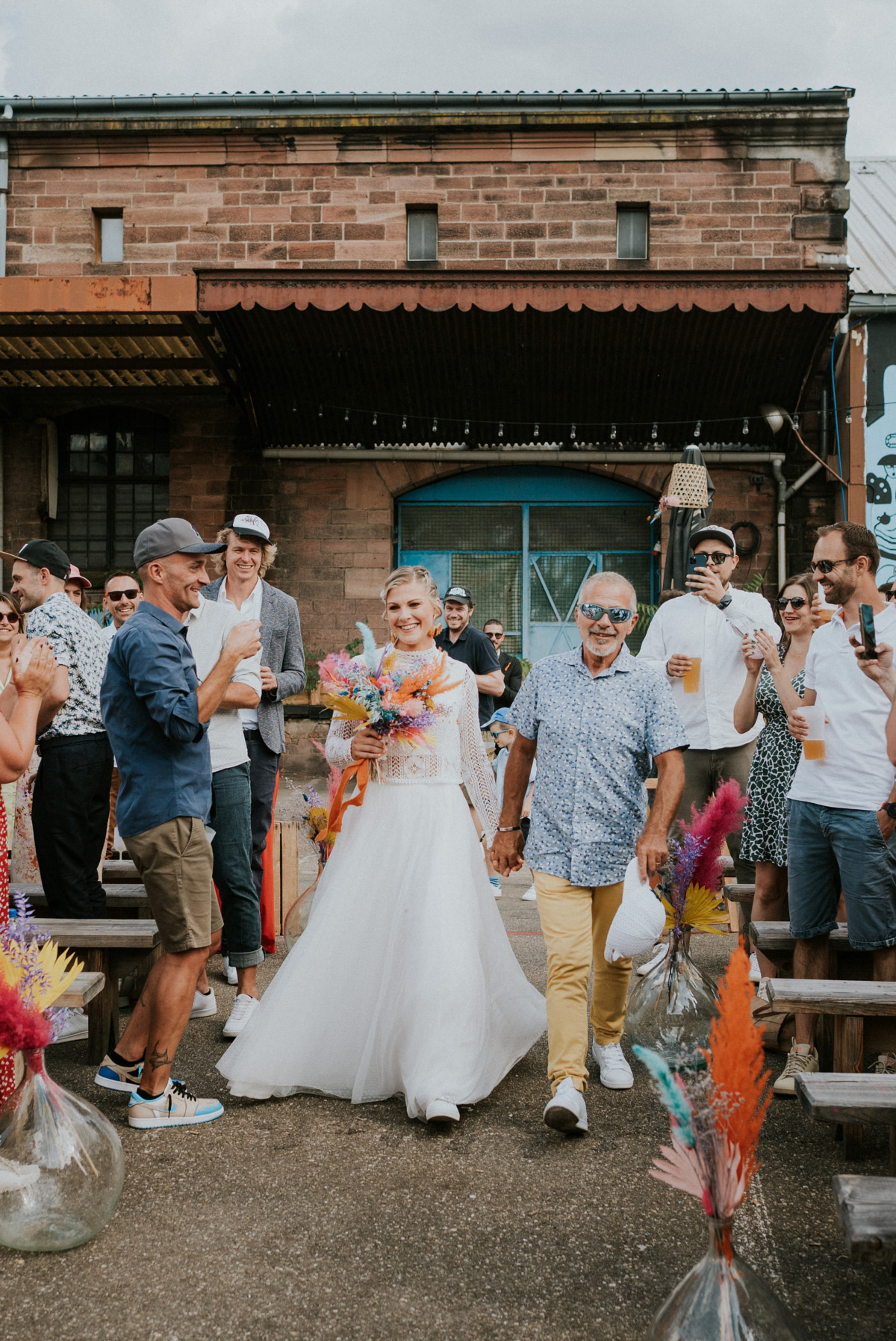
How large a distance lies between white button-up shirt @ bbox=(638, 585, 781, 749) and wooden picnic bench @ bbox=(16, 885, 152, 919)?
2.90 metres

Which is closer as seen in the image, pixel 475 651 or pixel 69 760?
pixel 69 760

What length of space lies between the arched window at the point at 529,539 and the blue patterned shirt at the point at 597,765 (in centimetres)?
1024

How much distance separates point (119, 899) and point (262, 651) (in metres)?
1.39

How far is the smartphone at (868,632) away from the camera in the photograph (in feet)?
12.1

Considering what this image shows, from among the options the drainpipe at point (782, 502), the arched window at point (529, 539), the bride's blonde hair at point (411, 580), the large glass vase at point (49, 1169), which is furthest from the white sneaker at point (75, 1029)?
the drainpipe at point (782, 502)

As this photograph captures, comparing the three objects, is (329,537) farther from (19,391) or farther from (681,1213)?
(681,1213)

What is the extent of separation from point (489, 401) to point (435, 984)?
10.6 m

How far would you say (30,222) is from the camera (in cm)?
1382

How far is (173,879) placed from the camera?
11.8ft

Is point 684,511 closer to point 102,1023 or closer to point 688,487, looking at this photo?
point 688,487

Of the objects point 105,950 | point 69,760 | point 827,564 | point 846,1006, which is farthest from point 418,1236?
point 827,564

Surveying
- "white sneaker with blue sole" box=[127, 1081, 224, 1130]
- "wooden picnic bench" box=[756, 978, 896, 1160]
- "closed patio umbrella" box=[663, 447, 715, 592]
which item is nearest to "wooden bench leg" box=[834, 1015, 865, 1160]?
"wooden picnic bench" box=[756, 978, 896, 1160]

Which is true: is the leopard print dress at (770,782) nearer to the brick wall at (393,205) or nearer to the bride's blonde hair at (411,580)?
the bride's blonde hair at (411,580)

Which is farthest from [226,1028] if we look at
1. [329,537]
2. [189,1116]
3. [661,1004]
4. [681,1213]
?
[329,537]
